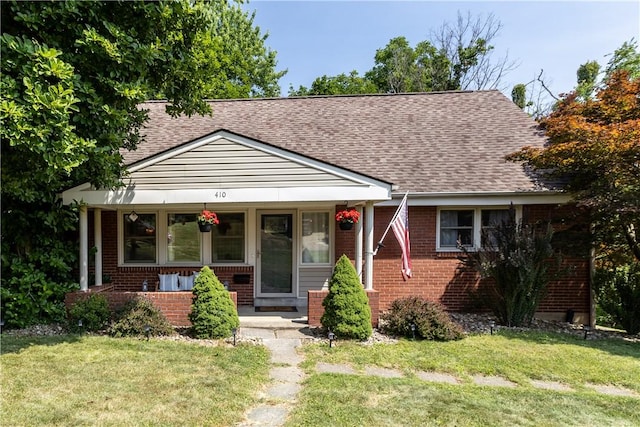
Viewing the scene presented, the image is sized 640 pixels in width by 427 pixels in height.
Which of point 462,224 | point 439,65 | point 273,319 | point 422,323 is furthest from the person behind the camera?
point 439,65

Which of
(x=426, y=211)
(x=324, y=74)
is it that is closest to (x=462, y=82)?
(x=324, y=74)

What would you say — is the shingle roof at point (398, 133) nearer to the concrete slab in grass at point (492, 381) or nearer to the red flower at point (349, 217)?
the red flower at point (349, 217)

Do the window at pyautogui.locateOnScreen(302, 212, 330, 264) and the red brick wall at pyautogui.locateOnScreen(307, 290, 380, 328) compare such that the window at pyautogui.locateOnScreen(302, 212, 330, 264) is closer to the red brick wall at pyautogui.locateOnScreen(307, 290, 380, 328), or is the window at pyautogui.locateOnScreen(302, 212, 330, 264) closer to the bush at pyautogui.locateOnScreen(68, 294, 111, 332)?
the red brick wall at pyautogui.locateOnScreen(307, 290, 380, 328)

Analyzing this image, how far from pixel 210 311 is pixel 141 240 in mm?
3706

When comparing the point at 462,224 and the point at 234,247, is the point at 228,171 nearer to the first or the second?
the point at 234,247

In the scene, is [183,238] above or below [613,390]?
above

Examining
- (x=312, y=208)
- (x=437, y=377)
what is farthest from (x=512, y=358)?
(x=312, y=208)

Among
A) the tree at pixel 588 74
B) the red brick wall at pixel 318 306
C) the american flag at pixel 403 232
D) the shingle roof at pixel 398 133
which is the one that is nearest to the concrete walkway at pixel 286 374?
the red brick wall at pixel 318 306

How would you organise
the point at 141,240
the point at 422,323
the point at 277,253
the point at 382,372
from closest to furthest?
the point at 382,372, the point at 422,323, the point at 141,240, the point at 277,253

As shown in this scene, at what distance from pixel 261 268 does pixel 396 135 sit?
5355mm

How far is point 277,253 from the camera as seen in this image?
9156 mm

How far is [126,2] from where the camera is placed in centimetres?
523

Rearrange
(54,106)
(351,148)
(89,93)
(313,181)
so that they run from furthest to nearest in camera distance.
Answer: (351,148) → (313,181) → (89,93) → (54,106)

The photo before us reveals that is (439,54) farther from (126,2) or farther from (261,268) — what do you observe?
(126,2)
